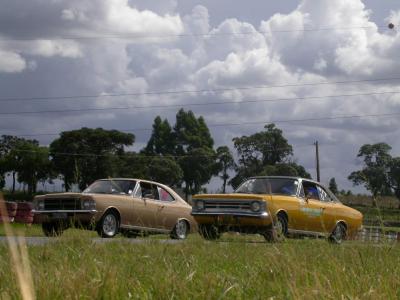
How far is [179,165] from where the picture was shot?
85.6m

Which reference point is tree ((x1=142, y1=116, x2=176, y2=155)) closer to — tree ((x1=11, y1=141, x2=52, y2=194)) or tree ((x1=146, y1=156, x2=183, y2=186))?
tree ((x1=146, y1=156, x2=183, y2=186))

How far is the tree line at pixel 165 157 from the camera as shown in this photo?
75125mm

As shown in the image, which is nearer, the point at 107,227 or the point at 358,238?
the point at 358,238

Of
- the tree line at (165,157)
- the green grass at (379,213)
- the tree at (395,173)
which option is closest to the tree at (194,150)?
the tree line at (165,157)

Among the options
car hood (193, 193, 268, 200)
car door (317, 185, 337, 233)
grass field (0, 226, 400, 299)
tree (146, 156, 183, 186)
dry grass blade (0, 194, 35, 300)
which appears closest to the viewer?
dry grass blade (0, 194, 35, 300)

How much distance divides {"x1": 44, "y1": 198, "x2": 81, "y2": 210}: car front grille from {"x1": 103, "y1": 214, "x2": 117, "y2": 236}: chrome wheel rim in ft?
2.06

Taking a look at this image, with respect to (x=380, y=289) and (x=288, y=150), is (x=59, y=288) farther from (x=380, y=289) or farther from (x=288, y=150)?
(x=288, y=150)

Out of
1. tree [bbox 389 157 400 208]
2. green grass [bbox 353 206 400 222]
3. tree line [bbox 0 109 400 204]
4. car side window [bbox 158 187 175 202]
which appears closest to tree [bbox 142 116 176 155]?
tree line [bbox 0 109 400 204]

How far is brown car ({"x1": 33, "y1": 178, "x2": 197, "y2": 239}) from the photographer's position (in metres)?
14.6

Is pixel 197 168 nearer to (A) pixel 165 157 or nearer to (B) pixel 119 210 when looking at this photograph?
(A) pixel 165 157

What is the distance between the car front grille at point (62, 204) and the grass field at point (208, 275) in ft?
24.1

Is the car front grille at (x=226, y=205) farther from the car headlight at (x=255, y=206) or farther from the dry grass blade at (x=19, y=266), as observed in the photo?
the dry grass blade at (x=19, y=266)

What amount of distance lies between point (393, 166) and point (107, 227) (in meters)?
64.2

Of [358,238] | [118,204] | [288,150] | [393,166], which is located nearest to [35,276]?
[358,238]
